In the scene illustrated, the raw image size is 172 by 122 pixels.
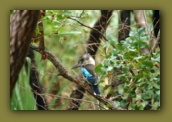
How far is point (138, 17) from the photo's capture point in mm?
3529

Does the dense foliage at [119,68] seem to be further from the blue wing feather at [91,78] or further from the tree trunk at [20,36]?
the tree trunk at [20,36]

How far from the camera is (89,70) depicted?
316cm

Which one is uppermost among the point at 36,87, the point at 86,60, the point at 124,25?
the point at 124,25

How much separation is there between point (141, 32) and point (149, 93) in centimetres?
43

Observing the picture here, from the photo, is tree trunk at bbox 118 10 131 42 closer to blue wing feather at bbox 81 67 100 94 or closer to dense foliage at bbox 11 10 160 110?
dense foliage at bbox 11 10 160 110

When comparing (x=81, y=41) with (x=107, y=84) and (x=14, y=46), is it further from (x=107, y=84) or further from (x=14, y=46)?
(x=14, y=46)

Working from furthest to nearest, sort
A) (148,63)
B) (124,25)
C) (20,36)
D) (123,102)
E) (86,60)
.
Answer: (124,25) → (86,60) → (123,102) → (148,63) → (20,36)

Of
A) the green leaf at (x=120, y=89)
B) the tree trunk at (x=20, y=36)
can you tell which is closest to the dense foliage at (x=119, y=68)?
the green leaf at (x=120, y=89)

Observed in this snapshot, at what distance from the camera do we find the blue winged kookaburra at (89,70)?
312 cm

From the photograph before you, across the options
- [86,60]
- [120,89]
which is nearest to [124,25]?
[86,60]

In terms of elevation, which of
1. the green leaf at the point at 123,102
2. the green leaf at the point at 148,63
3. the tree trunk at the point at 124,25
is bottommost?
the green leaf at the point at 123,102

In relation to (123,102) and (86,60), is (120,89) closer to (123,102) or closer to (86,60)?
(123,102)

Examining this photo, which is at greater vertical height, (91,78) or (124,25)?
(124,25)
